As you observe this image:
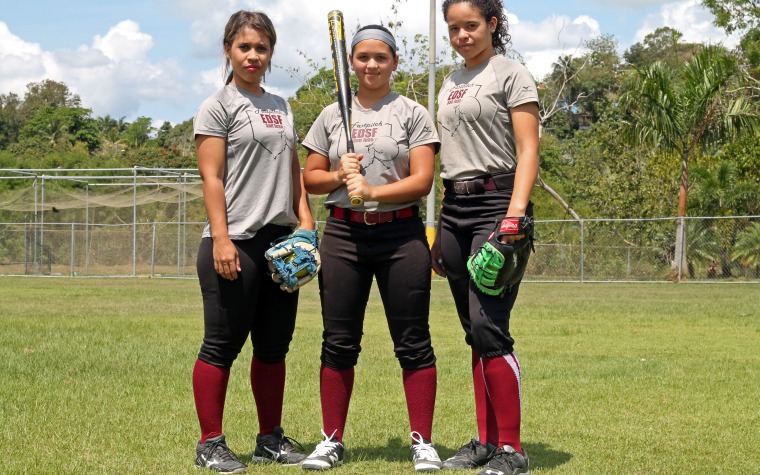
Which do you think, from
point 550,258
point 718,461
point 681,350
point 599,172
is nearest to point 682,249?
point 550,258

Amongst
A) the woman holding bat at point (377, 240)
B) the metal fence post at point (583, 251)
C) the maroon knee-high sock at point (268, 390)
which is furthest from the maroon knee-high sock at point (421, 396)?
the metal fence post at point (583, 251)

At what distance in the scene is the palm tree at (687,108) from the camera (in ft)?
83.3

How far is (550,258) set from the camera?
82.5 feet

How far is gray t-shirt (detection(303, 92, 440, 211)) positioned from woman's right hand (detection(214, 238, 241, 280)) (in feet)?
1.79

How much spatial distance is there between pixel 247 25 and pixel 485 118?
1213mm

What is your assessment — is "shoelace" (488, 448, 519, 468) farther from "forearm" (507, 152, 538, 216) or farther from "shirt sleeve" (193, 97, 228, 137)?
"shirt sleeve" (193, 97, 228, 137)

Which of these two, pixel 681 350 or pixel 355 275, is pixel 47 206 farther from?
pixel 355 275

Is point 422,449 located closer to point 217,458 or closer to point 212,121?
point 217,458

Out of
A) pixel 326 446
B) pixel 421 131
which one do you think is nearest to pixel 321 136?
pixel 421 131

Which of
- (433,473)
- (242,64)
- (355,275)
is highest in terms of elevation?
(242,64)

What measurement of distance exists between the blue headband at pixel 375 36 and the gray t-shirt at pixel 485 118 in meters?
0.38

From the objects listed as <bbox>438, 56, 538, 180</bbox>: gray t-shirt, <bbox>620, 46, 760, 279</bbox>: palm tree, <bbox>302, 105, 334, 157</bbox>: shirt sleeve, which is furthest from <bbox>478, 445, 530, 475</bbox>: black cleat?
<bbox>620, 46, 760, 279</bbox>: palm tree

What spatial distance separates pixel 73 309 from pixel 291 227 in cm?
1054

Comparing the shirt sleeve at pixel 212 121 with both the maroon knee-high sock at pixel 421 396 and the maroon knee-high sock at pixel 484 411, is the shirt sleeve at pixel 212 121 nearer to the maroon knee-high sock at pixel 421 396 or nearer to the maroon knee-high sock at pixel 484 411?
the maroon knee-high sock at pixel 421 396
